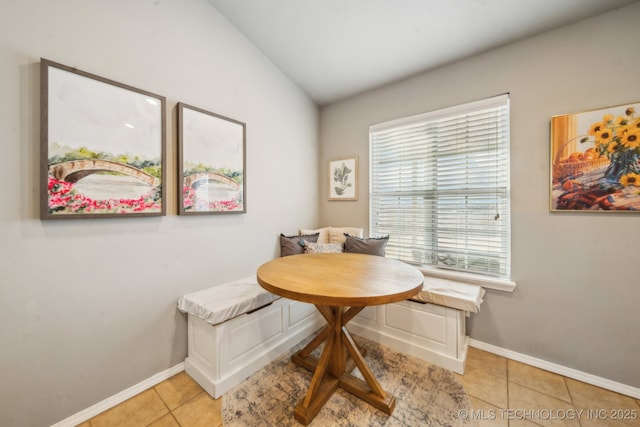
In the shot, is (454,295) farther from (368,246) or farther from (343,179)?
(343,179)

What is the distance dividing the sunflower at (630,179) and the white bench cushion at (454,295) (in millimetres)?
1181

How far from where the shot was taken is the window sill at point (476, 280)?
1.99 meters

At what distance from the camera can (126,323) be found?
5.24 feet

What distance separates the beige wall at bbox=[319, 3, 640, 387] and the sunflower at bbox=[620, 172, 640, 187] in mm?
223

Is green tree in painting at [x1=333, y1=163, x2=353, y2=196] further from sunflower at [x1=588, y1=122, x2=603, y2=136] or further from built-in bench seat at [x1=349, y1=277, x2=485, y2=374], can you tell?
sunflower at [x1=588, y1=122, x2=603, y2=136]

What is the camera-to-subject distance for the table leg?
1.44 meters

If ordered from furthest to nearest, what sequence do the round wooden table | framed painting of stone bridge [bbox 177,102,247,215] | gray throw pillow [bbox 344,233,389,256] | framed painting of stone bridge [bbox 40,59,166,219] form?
gray throw pillow [bbox 344,233,389,256], framed painting of stone bridge [bbox 177,102,247,215], framed painting of stone bridge [bbox 40,59,166,219], the round wooden table

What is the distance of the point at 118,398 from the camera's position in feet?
5.09

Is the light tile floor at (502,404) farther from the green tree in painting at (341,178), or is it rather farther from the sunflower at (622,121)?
the green tree in painting at (341,178)

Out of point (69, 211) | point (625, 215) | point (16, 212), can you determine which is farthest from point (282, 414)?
point (625, 215)

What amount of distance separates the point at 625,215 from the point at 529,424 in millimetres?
1521

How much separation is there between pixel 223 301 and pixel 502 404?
6.54 ft

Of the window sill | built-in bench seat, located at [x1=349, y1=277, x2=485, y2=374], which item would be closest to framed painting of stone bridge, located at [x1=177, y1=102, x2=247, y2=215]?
built-in bench seat, located at [x1=349, y1=277, x2=485, y2=374]

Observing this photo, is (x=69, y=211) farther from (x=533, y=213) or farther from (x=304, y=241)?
(x=533, y=213)
